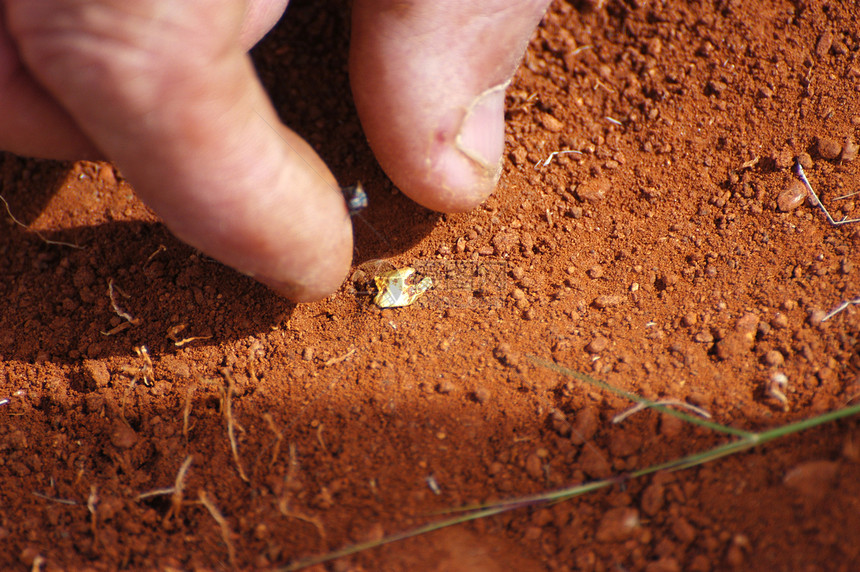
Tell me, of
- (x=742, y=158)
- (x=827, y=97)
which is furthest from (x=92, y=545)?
(x=827, y=97)

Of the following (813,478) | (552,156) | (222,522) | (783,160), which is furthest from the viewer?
(552,156)

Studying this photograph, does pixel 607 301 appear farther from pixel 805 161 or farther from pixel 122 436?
pixel 122 436

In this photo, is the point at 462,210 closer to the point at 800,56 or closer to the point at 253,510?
the point at 253,510

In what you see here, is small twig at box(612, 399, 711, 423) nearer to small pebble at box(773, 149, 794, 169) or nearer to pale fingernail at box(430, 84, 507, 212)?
pale fingernail at box(430, 84, 507, 212)

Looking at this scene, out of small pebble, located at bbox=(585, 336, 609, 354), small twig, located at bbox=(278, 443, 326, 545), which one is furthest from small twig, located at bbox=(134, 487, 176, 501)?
small pebble, located at bbox=(585, 336, 609, 354)

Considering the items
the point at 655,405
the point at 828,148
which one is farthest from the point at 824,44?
the point at 655,405

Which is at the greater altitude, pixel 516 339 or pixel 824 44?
pixel 824 44
